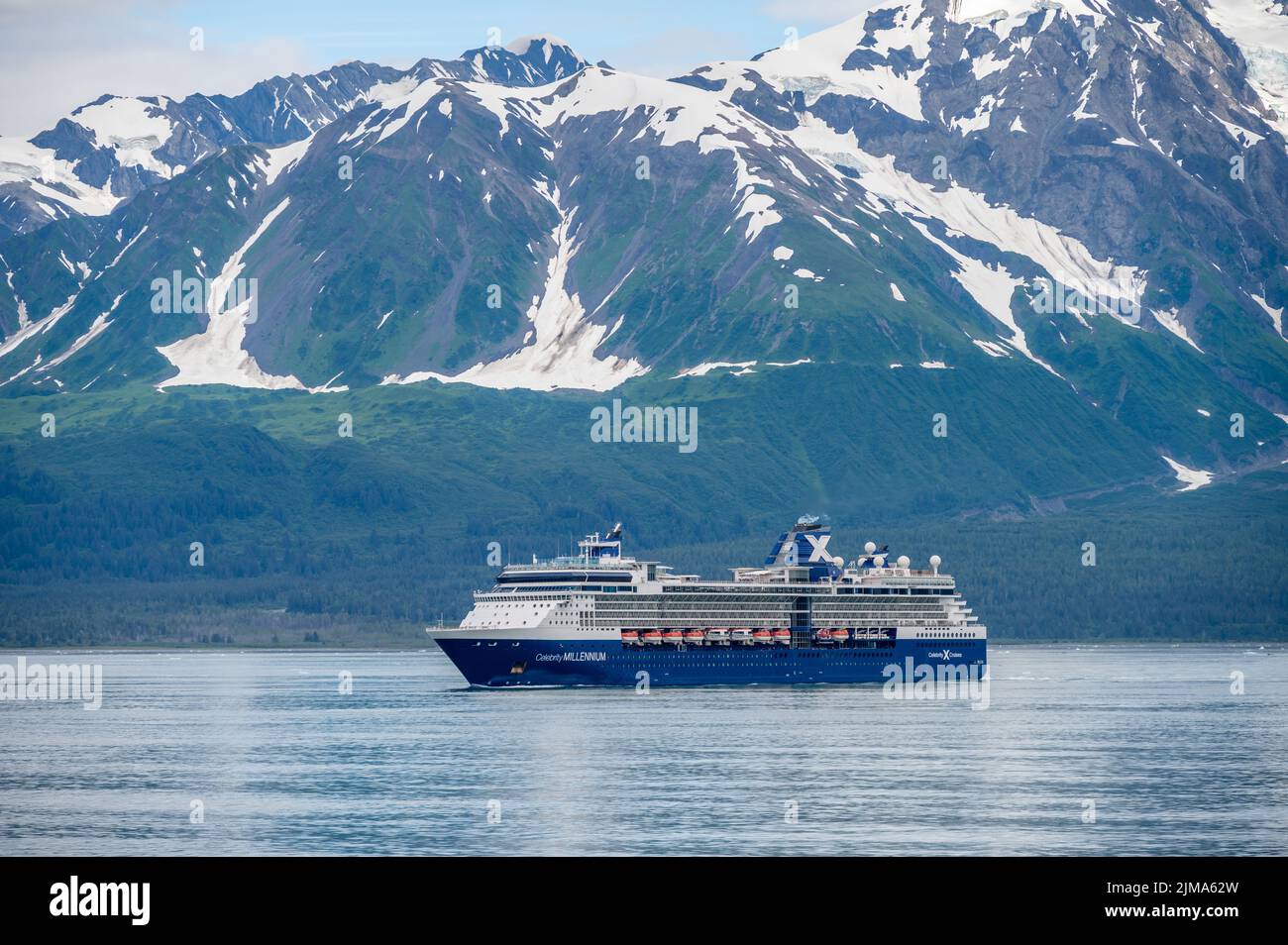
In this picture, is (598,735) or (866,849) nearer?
(866,849)

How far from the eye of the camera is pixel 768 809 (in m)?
96.4

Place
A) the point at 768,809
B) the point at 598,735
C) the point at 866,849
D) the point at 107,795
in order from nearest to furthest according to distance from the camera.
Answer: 1. the point at 866,849
2. the point at 768,809
3. the point at 107,795
4. the point at 598,735

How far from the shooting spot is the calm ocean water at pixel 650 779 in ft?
286

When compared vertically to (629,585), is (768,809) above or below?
below

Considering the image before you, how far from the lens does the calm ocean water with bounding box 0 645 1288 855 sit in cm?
8731

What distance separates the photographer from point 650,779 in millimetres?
109688

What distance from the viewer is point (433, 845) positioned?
85.3 meters
